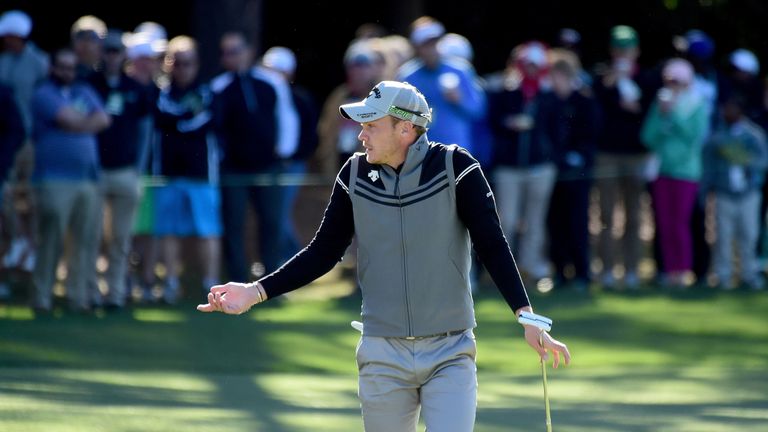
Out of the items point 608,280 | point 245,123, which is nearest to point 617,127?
point 608,280

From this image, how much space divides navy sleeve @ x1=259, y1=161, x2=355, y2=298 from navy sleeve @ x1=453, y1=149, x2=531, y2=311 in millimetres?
512

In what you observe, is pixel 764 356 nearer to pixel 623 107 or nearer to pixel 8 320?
pixel 623 107

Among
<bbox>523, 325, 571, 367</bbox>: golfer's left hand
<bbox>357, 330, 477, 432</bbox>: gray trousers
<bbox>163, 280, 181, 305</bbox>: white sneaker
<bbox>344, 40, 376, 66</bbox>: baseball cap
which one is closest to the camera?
<bbox>523, 325, 571, 367</bbox>: golfer's left hand

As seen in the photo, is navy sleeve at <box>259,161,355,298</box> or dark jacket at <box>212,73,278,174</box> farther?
dark jacket at <box>212,73,278,174</box>

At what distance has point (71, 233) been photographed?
13227mm

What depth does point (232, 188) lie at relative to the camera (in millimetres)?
14281

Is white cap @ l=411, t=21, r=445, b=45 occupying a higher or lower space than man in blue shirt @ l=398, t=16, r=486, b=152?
higher

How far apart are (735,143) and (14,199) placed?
296 inches

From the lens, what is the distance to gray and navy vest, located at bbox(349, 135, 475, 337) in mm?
6117

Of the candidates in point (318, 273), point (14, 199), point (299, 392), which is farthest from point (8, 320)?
point (318, 273)

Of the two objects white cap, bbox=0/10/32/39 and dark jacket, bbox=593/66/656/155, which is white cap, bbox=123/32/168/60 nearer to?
white cap, bbox=0/10/32/39

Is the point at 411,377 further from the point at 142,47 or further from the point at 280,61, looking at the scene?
the point at 280,61

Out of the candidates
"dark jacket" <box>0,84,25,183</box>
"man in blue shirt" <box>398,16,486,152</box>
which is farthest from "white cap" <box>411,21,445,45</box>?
"dark jacket" <box>0,84,25,183</box>

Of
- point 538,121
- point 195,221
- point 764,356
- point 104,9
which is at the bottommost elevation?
point 764,356
